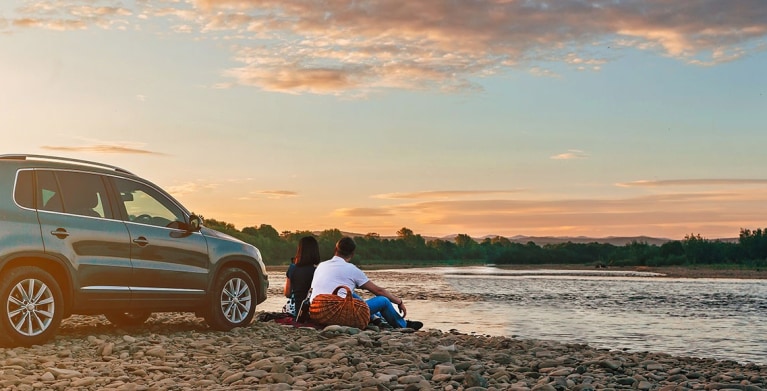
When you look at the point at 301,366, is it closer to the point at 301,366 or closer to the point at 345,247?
the point at 301,366

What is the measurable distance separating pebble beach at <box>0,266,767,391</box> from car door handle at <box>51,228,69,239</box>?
1.34 meters

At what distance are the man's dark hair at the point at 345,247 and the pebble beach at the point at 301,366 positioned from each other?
1.26m

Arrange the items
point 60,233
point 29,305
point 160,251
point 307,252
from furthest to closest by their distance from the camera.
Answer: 1. point 307,252
2. point 160,251
3. point 60,233
4. point 29,305

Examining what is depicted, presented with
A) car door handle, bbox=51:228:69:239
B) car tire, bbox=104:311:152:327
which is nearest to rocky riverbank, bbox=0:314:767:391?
car tire, bbox=104:311:152:327

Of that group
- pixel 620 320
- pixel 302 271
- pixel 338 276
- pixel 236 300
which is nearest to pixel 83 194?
pixel 236 300

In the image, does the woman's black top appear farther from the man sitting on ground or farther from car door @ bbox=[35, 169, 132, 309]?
car door @ bbox=[35, 169, 132, 309]

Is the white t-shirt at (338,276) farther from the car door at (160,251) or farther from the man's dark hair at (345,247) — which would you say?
the car door at (160,251)

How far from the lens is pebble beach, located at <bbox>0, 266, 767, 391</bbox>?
9.33m

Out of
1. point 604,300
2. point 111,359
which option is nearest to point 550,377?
point 111,359

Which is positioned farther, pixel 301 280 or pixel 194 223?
pixel 301 280

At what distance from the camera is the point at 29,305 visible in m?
11.1

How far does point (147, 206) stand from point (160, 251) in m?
0.72

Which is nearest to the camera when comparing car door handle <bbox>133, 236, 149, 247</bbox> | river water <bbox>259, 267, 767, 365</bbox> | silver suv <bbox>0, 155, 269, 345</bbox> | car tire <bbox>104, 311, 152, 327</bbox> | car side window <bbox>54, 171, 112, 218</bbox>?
silver suv <bbox>0, 155, 269, 345</bbox>

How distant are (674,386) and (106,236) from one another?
7187mm
